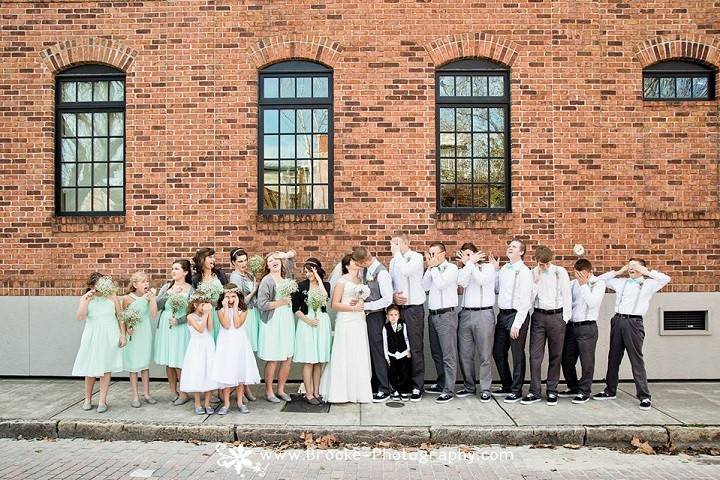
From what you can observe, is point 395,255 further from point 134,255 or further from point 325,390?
point 134,255

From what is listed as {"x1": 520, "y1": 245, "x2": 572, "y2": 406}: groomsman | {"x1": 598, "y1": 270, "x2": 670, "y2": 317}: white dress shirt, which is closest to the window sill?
{"x1": 520, "y1": 245, "x2": 572, "y2": 406}: groomsman

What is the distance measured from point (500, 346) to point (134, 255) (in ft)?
19.5

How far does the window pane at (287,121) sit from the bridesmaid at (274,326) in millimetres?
2592

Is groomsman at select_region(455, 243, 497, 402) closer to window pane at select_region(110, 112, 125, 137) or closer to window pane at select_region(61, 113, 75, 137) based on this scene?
window pane at select_region(110, 112, 125, 137)

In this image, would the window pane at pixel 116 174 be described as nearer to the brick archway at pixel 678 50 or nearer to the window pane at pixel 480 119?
the window pane at pixel 480 119

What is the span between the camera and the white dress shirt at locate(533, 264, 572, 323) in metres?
7.88

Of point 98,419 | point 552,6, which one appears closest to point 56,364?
point 98,419

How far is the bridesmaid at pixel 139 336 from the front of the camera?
781cm

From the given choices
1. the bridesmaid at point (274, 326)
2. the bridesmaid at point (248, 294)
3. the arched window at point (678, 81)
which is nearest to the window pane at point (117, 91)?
the bridesmaid at point (248, 294)

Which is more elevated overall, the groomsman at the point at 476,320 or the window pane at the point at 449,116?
the window pane at the point at 449,116

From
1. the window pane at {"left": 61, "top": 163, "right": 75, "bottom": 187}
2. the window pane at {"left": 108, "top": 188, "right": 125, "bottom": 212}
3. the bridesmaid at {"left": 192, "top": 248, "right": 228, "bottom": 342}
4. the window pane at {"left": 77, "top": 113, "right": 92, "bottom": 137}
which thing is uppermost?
the window pane at {"left": 77, "top": 113, "right": 92, "bottom": 137}

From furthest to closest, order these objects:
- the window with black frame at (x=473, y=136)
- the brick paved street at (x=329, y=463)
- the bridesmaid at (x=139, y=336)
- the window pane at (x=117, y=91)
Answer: the window pane at (x=117, y=91) → the window with black frame at (x=473, y=136) → the bridesmaid at (x=139, y=336) → the brick paved street at (x=329, y=463)

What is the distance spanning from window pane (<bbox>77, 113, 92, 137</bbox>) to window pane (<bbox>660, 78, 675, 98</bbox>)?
31.4 feet

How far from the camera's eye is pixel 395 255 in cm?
830
